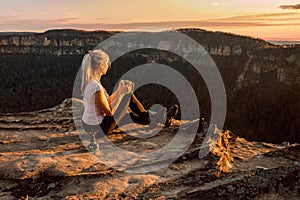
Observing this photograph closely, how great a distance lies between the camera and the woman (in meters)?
Answer: 5.74

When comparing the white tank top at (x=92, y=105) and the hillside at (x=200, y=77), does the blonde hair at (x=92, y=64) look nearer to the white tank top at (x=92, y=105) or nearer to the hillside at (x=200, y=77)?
the white tank top at (x=92, y=105)

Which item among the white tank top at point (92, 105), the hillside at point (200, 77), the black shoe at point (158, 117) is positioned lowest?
the hillside at point (200, 77)

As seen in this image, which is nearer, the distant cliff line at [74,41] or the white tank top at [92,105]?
the white tank top at [92,105]

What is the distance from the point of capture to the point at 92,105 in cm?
609

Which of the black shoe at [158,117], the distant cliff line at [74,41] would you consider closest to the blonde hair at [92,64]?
the black shoe at [158,117]

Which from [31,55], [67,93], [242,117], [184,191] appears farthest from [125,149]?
[31,55]

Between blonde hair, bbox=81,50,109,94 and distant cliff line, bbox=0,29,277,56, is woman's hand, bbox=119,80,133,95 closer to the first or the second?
blonde hair, bbox=81,50,109,94

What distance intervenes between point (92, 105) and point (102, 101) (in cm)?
35

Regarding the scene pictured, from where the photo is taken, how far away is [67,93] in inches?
2243

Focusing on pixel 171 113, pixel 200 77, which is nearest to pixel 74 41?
pixel 200 77

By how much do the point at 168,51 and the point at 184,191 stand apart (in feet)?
230

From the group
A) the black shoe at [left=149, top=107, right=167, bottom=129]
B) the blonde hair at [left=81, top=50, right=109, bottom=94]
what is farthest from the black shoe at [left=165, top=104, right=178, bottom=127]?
the blonde hair at [left=81, top=50, right=109, bottom=94]

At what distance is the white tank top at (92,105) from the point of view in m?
5.72

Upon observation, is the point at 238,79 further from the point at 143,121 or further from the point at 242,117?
the point at 143,121
